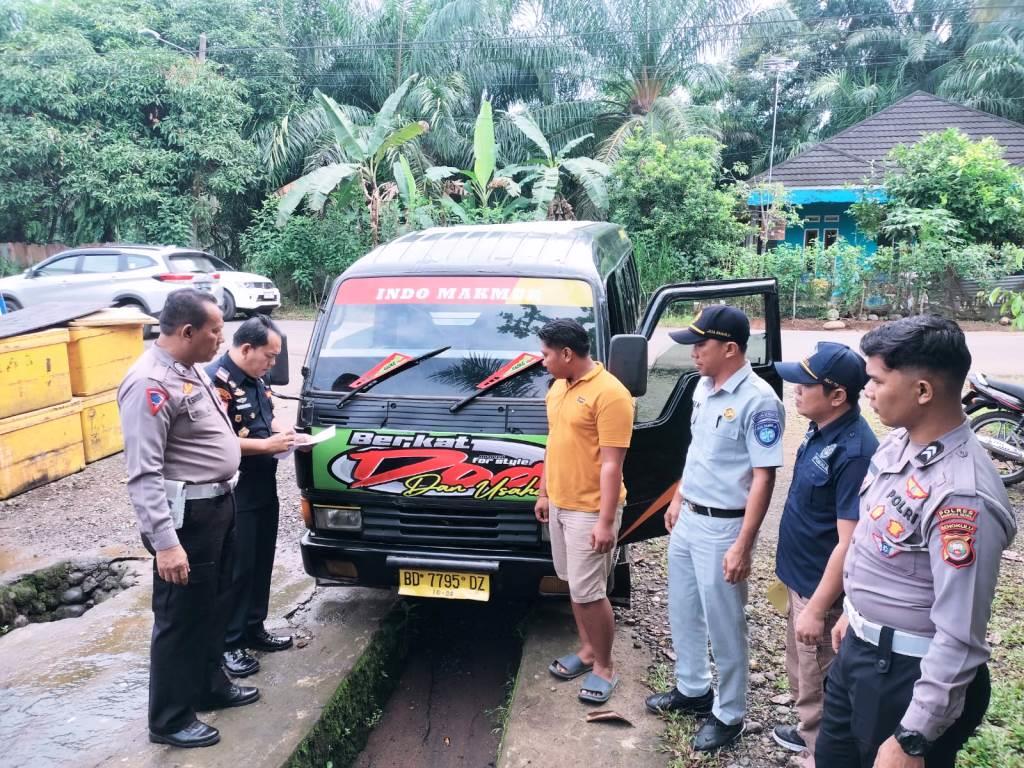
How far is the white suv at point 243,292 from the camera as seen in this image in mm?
14641

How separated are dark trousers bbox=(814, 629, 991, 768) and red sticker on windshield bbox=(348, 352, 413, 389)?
2.53 m

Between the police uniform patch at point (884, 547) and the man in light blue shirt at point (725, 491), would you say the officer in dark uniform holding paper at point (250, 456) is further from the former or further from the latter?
the police uniform patch at point (884, 547)

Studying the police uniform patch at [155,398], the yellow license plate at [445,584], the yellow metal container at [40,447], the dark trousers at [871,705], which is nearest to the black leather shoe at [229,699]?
the yellow license plate at [445,584]

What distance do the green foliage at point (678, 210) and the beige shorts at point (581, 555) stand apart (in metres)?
13.8

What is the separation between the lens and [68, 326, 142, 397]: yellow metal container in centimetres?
675

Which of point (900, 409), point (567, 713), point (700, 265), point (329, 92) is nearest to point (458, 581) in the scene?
point (567, 713)

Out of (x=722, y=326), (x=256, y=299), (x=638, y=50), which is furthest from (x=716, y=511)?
(x=638, y=50)

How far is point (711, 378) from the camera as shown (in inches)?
118

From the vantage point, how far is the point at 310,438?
3.64 m

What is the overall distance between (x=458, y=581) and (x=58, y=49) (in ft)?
65.1

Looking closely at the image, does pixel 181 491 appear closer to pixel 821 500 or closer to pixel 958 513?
pixel 821 500

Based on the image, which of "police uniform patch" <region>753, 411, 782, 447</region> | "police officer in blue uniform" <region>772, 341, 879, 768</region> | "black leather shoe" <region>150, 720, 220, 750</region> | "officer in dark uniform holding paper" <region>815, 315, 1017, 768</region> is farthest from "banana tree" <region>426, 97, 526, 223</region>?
"officer in dark uniform holding paper" <region>815, 315, 1017, 768</region>

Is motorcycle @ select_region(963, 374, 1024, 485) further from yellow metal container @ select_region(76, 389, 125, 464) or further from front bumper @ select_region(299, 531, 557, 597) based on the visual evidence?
yellow metal container @ select_region(76, 389, 125, 464)

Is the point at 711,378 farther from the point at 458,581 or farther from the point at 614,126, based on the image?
the point at 614,126
